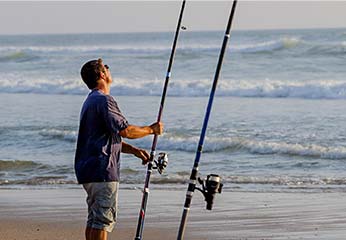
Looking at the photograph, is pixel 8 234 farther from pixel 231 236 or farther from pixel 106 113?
pixel 106 113

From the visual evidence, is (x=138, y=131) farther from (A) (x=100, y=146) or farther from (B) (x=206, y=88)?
(B) (x=206, y=88)

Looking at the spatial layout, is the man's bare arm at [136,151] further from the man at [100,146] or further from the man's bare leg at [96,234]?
the man's bare leg at [96,234]

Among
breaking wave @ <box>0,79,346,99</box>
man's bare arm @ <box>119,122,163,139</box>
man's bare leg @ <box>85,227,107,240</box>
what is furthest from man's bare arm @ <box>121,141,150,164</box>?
breaking wave @ <box>0,79,346,99</box>

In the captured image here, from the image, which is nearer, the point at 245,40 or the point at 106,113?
the point at 106,113

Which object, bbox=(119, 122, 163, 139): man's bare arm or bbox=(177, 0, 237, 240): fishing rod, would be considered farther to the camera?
bbox=(119, 122, 163, 139): man's bare arm

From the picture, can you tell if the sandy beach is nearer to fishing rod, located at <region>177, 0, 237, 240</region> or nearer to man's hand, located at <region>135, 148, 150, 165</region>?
man's hand, located at <region>135, 148, 150, 165</region>

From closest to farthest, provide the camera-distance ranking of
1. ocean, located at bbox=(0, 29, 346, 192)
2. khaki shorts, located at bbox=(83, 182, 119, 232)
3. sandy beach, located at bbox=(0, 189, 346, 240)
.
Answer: khaki shorts, located at bbox=(83, 182, 119, 232) < sandy beach, located at bbox=(0, 189, 346, 240) < ocean, located at bbox=(0, 29, 346, 192)

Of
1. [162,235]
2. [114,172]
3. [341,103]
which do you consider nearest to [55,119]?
[341,103]

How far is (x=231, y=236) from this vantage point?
673cm

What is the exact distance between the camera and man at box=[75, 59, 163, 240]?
15.6ft

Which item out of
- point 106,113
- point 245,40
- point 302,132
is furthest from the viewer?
point 245,40

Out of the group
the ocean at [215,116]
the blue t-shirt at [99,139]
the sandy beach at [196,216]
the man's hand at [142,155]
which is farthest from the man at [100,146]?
the ocean at [215,116]

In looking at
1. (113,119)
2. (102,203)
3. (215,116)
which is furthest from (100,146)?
(215,116)

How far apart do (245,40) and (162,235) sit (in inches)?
1278
